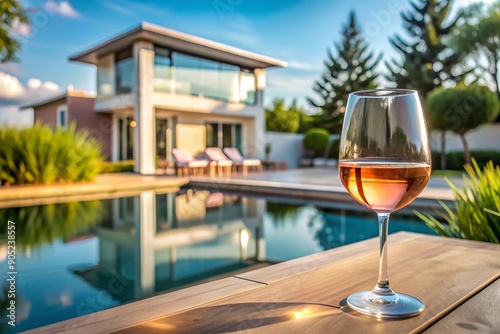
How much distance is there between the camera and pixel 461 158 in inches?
650

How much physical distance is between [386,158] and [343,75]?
27723 millimetres

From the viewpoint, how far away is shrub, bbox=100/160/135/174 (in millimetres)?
13680

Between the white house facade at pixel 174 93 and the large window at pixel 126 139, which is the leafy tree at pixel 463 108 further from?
the large window at pixel 126 139

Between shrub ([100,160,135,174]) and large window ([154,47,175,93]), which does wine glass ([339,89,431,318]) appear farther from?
large window ([154,47,175,93])

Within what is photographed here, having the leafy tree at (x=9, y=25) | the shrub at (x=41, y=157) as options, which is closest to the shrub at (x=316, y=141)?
the shrub at (x=41, y=157)

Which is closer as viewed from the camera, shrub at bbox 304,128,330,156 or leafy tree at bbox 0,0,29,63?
leafy tree at bbox 0,0,29,63

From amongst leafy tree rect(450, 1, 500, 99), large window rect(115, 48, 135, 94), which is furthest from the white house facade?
leafy tree rect(450, 1, 500, 99)

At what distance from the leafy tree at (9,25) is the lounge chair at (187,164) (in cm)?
542

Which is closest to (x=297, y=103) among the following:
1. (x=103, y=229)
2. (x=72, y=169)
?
(x=72, y=169)

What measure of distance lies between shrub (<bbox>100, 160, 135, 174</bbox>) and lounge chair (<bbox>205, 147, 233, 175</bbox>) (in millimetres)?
2856

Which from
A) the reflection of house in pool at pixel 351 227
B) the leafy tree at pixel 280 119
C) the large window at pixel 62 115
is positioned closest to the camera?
the reflection of house in pool at pixel 351 227

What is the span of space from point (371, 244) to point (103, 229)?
4.15 m

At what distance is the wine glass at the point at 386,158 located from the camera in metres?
0.66

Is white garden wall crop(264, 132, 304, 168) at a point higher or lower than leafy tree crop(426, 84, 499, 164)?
lower
